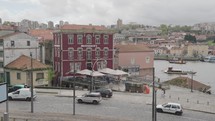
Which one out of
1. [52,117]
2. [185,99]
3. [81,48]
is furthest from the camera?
[81,48]

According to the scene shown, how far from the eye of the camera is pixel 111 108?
32.4 m

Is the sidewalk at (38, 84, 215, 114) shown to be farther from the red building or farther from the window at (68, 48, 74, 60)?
the window at (68, 48, 74, 60)

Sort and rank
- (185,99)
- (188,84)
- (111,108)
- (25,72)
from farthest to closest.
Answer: (188,84)
(25,72)
(185,99)
(111,108)

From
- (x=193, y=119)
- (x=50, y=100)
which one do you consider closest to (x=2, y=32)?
(x=50, y=100)

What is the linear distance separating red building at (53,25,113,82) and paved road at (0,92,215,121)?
50.1 feet

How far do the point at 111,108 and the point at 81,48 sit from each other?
2270cm

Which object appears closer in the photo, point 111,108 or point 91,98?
point 111,108

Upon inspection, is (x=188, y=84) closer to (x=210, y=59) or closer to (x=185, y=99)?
(x=185, y=99)

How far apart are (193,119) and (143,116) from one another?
4.54 m

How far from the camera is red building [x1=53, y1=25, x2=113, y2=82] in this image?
5241cm

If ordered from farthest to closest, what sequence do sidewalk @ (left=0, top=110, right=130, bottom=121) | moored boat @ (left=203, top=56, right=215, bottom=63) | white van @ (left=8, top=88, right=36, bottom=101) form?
moored boat @ (left=203, top=56, right=215, bottom=63), white van @ (left=8, top=88, right=36, bottom=101), sidewalk @ (left=0, top=110, right=130, bottom=121)

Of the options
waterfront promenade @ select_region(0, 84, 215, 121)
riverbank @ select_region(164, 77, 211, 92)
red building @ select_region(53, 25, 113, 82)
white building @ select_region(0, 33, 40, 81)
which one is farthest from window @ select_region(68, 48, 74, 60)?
riverbank @ select_region(164, 77, 211, 92)

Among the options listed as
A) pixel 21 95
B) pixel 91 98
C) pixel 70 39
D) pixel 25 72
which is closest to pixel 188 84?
pixel 70 39

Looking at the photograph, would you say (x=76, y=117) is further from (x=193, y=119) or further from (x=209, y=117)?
(x=209, y=117)
